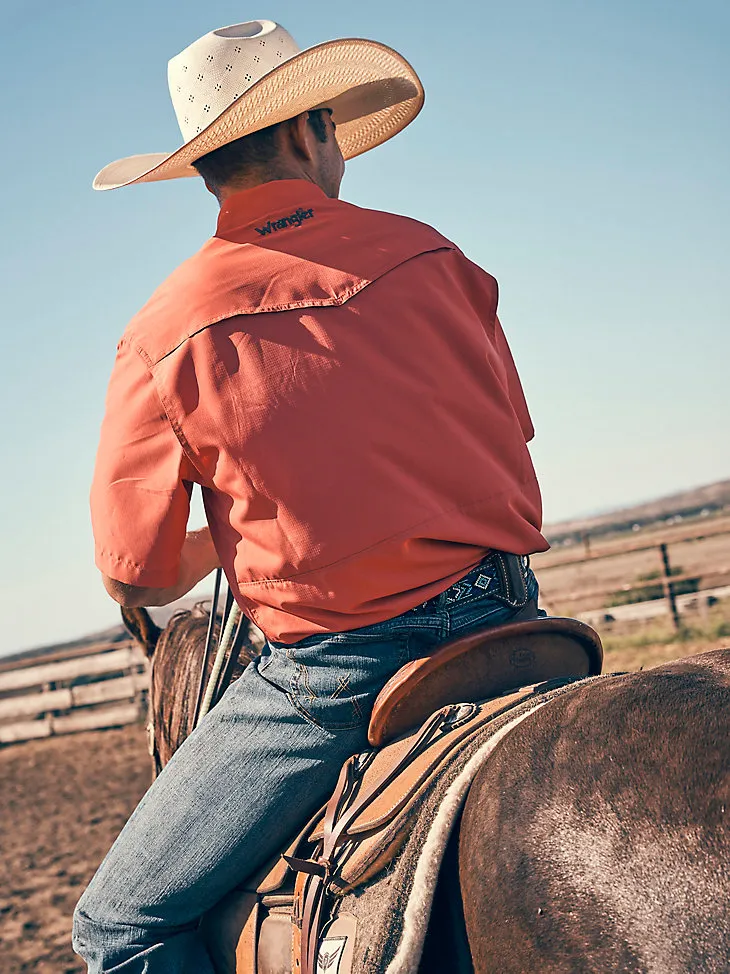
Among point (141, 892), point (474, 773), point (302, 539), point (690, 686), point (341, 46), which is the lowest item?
point (141, 892)

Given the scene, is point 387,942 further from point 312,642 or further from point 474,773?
point 312,642

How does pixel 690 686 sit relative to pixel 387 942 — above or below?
above

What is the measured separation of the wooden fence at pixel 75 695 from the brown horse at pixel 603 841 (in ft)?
48.0

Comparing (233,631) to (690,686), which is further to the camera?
(233,631)

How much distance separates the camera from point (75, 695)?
53.4ft

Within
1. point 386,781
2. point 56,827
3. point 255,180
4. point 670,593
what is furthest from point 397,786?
point 670,593

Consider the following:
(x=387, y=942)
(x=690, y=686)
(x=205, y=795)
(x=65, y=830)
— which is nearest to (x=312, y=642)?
(x=205, y=795)

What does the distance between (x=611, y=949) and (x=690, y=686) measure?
1.29ft

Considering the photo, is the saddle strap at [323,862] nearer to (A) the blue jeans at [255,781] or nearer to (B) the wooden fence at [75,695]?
(A) the blue jeans at [255,781]

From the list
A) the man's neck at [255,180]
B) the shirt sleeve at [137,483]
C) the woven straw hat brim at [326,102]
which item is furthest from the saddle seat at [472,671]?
the woven straw hat brim at [326,102]

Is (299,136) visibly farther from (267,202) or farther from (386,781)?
(386,781)

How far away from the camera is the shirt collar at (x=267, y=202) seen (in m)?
2.03

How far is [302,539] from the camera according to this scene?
1793 millimetres

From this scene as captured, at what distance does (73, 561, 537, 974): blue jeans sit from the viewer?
74.7 inches
